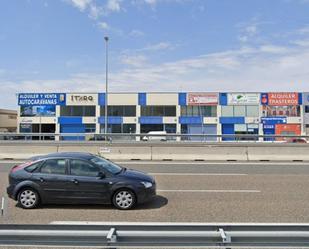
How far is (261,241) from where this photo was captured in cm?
378

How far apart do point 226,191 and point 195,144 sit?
31.6 feet

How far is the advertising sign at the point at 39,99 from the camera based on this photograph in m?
69.6

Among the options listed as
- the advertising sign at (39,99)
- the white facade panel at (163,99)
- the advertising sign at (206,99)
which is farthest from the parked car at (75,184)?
the advertising sign at (39,99)

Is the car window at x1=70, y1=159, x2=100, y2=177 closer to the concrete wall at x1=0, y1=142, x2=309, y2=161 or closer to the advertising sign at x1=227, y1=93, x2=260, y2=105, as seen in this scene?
the concrete wall at x1=0, y1=142, x2=309, y2=161

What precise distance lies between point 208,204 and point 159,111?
60121 mm

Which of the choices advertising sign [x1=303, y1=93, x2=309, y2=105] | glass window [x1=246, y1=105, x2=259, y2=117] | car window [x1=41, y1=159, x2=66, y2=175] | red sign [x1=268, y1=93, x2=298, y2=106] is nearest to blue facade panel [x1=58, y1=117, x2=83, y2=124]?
glass window [x1=246, y1=105, x2=259, y2=117]

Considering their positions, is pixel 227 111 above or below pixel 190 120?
above

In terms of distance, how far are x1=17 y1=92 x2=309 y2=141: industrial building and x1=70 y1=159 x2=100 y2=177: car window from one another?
58371 mm

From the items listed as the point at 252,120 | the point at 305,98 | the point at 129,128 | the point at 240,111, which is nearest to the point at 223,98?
the point at 240,111

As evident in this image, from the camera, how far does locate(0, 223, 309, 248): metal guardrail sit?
3758mm

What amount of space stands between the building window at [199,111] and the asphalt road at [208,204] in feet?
177

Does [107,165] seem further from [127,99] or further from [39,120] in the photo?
[39,120]

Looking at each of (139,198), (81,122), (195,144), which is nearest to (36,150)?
(195,144)

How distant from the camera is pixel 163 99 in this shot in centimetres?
6894
